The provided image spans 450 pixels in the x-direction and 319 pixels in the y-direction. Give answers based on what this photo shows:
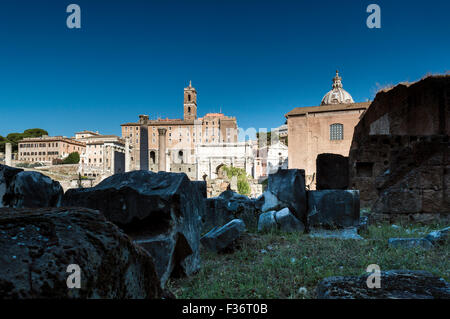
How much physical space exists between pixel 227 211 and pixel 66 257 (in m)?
5.68

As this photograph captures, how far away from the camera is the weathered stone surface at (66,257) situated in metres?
0.95

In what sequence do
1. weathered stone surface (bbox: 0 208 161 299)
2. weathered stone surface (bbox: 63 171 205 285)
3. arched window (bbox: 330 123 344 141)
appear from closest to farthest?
weathered stone surface (bbox: 0 208 161 299), weathered stone surface (bbox: 63 171 205 285), arched window (bbox: 330 123 344 141)

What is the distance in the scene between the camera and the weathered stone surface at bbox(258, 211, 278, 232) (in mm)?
5203

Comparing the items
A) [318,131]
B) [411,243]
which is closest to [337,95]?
[318,131]

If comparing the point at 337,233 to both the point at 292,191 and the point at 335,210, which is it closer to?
the point at 335,210

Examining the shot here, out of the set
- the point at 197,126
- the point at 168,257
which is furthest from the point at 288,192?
the point at 197,126

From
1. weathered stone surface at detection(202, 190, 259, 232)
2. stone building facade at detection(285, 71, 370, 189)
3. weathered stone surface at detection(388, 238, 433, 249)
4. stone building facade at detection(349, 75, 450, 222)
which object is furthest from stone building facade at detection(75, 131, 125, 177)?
weathered stone surface at detection(388, 238, 433, 249)

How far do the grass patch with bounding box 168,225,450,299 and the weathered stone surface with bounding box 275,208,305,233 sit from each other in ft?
2.56

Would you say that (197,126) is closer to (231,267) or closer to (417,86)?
(417,86)

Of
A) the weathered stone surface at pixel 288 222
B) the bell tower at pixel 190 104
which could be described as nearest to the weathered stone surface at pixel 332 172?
the weathered stone surface at pixel 288 222

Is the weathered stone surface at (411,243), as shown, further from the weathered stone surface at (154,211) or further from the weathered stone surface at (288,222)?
the weathered stone surface at (154,211)

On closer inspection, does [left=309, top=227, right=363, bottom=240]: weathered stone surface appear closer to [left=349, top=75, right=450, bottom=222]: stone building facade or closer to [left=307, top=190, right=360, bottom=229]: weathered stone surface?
[left=307, top=190, right=360, bottom=229]: weathered stone surface

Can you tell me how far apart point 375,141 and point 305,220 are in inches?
184

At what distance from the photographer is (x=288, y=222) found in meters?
5.15
